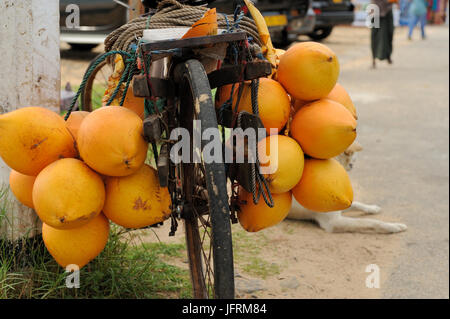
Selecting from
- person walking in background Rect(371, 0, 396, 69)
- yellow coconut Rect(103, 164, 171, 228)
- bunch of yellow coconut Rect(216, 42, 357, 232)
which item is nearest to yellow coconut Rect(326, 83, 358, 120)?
bunch of yellow coconut Rect(216, 42, 357, 232)

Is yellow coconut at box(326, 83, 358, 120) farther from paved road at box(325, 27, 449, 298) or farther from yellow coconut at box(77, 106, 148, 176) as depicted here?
paved road at box(325, 27, 449, 298)

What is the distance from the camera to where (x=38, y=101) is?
255 centimetres

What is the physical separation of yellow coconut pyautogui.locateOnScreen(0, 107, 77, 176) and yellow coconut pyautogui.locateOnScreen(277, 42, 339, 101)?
85 cm

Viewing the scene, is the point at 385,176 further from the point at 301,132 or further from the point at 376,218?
the point at 301,132

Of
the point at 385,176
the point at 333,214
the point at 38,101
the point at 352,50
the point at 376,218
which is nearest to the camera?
the point at 38,101

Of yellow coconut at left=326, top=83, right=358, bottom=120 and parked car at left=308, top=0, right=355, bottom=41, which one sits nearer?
yellow coconut at left=326, top=83, right=358, bottom=120

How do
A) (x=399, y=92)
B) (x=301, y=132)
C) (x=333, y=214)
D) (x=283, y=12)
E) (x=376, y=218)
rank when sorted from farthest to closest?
(x=283, y=12) < (x=399, y=92) < (x=376, y=218) < (x=333, y=214) < (x=301, y=132)

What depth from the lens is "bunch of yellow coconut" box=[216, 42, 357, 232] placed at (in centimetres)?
207

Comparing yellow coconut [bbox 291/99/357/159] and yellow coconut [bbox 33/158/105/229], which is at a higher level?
yellow coconut [bbox 291/99/357/159]

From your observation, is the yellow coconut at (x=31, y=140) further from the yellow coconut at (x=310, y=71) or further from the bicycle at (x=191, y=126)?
the yellow coconut at (x=310, y=71)

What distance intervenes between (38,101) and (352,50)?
1232 centimetres

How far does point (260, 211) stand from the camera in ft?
6.98

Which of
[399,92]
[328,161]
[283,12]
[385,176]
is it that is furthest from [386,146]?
[283,12]

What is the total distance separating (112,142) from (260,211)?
24.0 inches
